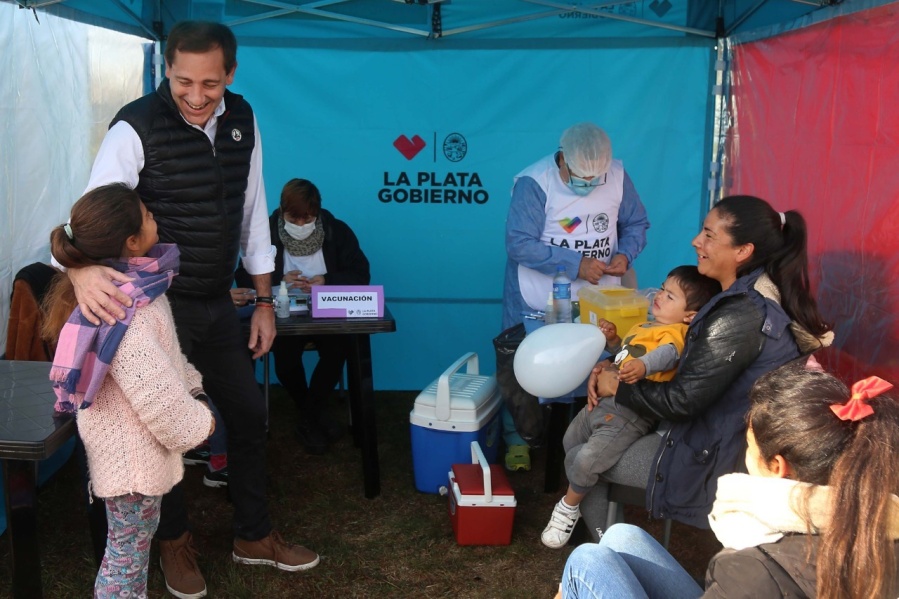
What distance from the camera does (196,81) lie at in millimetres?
2443

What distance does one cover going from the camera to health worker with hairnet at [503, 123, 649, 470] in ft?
12.2

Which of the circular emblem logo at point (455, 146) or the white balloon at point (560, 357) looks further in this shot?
the circular emblem logo at point (455, 146)

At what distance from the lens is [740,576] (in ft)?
4.62

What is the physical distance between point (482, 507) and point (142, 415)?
4.93 feet

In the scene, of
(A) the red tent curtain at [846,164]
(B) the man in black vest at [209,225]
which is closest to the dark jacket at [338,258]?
(B) the man in black vest at [209,225]

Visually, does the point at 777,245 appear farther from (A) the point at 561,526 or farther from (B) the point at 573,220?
(B) the point at 573,220

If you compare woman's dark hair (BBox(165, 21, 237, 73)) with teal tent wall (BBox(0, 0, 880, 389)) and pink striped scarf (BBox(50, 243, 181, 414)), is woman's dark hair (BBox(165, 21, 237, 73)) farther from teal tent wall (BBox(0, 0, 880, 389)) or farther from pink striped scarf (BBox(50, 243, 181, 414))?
teal tent wall (BBox(0, 0, 880, 389))

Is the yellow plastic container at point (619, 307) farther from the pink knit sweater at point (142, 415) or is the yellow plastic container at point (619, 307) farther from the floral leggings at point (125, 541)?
the floral leggings at point (125, 541)

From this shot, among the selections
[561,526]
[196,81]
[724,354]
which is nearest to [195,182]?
[196,81]

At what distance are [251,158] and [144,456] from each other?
3.53ft

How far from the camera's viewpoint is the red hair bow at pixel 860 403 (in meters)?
1.39

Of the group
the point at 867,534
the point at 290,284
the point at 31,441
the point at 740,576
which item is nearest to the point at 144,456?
the point at 31,441

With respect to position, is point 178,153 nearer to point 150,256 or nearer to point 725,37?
point 150,256

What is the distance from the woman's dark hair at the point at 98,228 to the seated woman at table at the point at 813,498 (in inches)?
57.2
